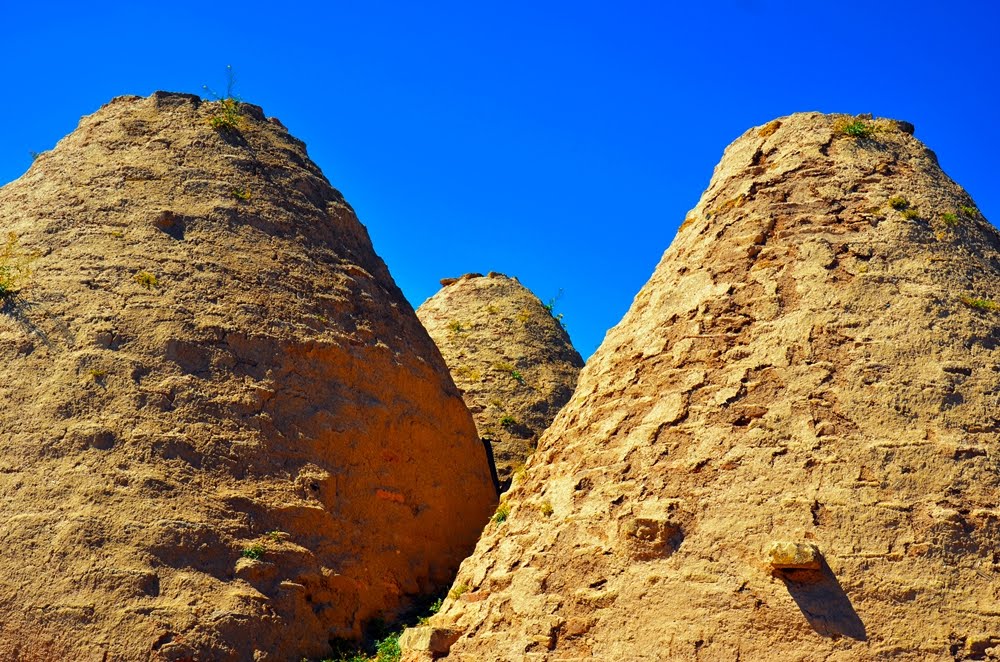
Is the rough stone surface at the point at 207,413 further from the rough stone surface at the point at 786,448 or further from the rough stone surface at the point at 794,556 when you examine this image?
the rough stone surface at the point at 794,556

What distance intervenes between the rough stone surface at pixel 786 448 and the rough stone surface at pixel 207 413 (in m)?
1.57

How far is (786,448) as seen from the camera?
292 inches

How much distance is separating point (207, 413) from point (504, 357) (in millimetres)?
7417

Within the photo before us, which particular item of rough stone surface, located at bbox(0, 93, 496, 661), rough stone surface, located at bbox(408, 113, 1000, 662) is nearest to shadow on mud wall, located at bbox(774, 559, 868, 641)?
rough stone surface, located at bbox(408, 113, 1000, 662)

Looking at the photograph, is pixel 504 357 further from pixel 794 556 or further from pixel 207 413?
pixel 794 556

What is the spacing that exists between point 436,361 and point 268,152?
297 centimetres

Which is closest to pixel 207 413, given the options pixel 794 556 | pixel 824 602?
pixel 794 556

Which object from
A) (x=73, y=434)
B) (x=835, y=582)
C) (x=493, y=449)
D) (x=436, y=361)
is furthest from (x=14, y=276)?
(x=835, y=582)

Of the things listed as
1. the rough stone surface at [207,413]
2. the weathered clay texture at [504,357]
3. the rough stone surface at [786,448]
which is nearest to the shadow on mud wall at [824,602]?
the rough stone surface at [786,448]

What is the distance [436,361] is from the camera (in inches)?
464

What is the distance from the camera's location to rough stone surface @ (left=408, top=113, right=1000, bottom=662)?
6.70 metres

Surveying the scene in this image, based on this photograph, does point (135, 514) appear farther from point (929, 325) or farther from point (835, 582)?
point (929, 325)

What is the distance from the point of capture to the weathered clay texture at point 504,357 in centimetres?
1514

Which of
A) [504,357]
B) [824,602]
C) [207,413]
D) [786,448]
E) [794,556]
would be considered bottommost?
[824,602]
